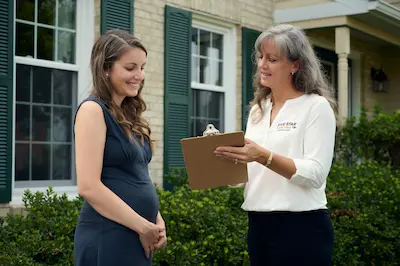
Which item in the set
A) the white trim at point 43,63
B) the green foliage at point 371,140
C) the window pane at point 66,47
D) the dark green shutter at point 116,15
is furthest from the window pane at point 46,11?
the green foliage at point 371,140

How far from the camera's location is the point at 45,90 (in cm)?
646

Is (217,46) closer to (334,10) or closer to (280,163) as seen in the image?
(334,10)

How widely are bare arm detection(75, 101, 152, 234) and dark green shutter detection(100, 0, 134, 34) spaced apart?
14.9 ft

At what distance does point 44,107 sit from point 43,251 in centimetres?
265

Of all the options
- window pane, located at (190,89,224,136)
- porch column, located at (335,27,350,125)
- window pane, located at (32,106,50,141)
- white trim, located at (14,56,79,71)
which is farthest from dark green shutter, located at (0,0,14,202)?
porch column, located at (335,27,350,125)

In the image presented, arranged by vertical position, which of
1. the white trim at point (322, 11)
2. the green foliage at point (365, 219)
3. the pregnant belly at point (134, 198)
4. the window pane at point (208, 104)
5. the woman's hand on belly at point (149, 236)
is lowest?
the green foliage at point (365, 219)

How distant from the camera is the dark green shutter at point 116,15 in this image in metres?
6.86

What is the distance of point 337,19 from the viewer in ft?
31.0

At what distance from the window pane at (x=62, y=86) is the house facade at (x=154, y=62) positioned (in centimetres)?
1

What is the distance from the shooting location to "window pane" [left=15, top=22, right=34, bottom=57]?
625 cm

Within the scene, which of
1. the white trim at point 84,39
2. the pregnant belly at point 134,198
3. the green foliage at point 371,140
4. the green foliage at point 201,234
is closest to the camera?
the pregnant belly at point 134,198

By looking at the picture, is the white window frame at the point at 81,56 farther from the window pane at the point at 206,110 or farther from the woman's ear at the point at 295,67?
the woman's ear at the point at 295,67

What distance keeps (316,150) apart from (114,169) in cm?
96

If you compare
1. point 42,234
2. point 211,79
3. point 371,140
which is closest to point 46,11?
point 211,79
